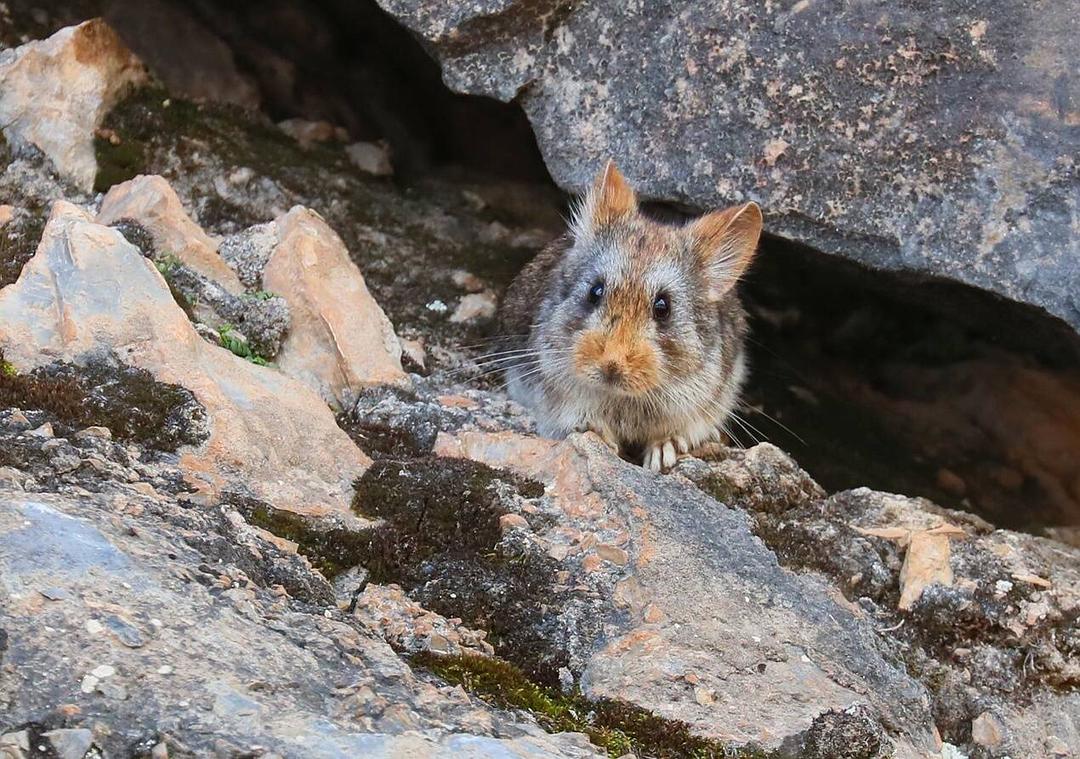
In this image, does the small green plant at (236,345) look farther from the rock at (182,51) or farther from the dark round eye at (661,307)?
the rock at (182,51)

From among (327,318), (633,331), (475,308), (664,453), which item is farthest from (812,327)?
(327,318)

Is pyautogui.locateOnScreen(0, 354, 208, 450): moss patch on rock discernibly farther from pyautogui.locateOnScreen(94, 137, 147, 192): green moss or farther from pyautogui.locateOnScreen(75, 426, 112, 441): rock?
pyautogui.locateOnScreen(94, 137, 147, 192): green moss

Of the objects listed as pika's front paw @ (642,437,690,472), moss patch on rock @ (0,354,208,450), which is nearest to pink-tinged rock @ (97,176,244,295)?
moss patch on rock @ (0,354,208,450)

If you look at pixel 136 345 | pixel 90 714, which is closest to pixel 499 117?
pixel 136 345

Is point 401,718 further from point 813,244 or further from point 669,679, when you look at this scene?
point 813,244

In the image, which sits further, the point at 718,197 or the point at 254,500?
the point at 718,197

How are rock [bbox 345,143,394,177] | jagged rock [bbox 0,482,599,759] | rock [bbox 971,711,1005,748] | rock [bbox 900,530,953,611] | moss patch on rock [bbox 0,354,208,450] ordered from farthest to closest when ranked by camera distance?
1. rock [bbox 345,143,394,177]
2. rock [bbox 900,530,953,611]
3. rock [bbox 971,711,1005,748]
4. moss patch on rock [bbox 0,354,208,450]
5. jagged rock [bbox 0,482,599,759]

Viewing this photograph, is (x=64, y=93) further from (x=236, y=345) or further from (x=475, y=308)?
(x=475, y=308)
